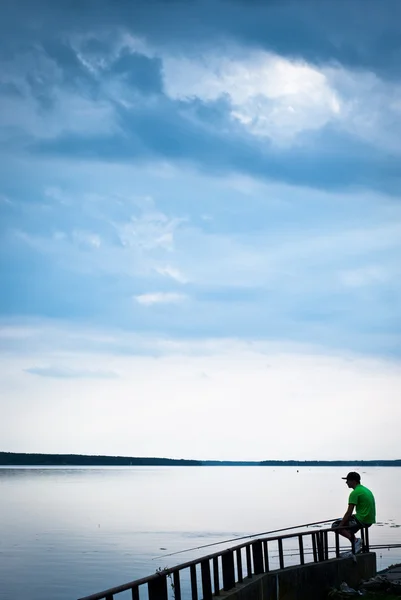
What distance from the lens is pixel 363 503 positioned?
1920 cm

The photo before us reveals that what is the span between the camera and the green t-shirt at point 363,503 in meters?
19.1

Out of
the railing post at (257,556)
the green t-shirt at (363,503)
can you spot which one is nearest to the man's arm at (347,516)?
the green t-shirt at (363,503)

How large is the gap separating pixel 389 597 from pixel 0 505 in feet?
298

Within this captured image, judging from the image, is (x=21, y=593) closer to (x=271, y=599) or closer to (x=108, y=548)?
(x=108, y=548)

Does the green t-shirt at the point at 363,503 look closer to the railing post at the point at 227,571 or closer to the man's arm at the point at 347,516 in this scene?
the man's arm at the point at 347,516

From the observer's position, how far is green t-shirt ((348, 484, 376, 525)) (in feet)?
62.8

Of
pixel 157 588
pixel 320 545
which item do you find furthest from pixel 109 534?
pixel 157 588

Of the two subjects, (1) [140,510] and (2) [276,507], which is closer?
(1) [140,510]

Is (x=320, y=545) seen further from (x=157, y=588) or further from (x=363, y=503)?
(x=157, y=588)

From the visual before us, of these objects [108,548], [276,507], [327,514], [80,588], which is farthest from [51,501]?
[80,588]

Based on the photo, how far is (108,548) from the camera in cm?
5512

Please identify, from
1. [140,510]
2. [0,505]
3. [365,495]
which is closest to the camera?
[365,495]

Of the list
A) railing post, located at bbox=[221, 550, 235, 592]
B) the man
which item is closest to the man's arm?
the man

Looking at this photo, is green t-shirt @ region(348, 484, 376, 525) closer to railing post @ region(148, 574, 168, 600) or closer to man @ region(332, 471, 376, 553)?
man @ region(332, 471, 376, 553)
